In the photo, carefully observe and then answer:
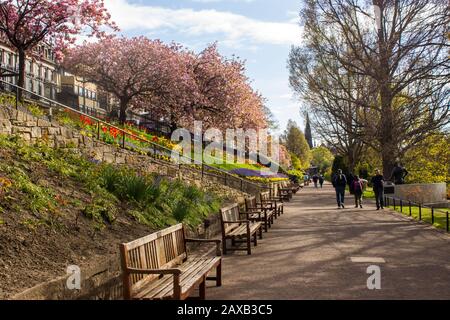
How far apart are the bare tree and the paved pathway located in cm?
495

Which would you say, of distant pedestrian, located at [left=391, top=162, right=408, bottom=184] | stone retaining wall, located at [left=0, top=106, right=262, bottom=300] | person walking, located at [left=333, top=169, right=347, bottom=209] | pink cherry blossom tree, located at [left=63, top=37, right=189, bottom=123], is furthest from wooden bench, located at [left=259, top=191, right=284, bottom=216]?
pink cherry blossom tree, located at [left=63, top=37, right=189, bottom=123]

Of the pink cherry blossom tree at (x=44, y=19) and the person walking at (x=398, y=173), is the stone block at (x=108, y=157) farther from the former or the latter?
the person walking at (x=398, y=173)

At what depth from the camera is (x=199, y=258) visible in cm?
761

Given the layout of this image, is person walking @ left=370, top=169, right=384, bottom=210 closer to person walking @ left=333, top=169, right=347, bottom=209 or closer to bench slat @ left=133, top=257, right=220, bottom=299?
person walking @ left=333, top=169, right=347, bottom=209

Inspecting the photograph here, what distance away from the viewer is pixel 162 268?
646cm

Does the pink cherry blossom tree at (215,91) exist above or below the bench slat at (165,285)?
above

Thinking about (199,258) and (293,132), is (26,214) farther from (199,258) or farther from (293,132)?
(293,132)

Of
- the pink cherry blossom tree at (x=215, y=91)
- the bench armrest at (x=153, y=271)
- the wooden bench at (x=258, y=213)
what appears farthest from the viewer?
the pink cherry blossom tree at (x=215, y=91)

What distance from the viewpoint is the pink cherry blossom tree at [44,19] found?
2144cm

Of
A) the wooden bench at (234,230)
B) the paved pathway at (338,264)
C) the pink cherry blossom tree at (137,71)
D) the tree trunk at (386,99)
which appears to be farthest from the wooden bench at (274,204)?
the pink cherry blossom tree at (137,71)

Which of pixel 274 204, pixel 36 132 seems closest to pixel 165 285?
pixel 36 132

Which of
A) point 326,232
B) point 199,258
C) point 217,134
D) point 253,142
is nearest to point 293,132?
point 253,142

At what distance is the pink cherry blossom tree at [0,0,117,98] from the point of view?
844 inches

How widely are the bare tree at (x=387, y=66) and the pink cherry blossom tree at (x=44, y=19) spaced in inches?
457
